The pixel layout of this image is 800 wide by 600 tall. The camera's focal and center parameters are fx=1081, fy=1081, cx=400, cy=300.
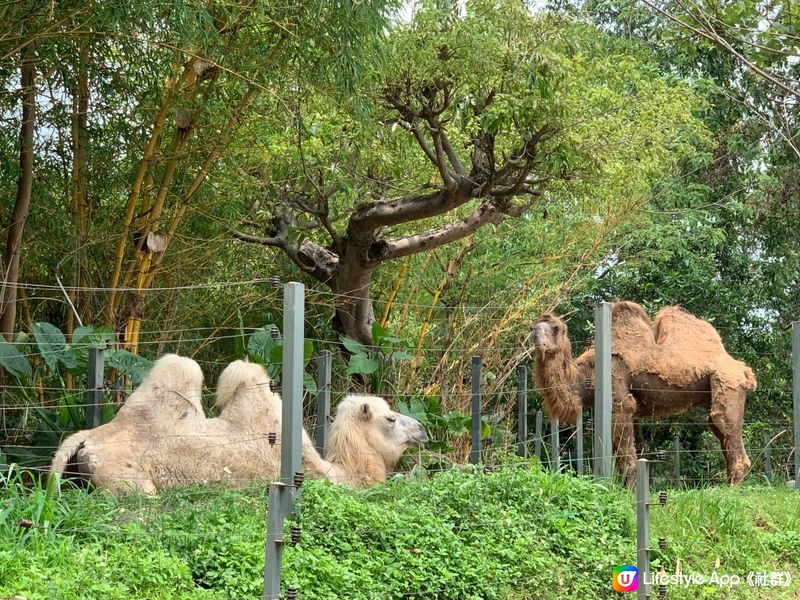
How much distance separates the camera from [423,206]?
9297 millimetres

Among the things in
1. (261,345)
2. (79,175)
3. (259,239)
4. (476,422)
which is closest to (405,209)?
(259,239)

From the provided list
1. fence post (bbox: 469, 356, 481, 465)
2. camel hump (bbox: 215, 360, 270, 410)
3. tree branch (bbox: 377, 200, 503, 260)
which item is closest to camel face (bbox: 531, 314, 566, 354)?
fence post (bbox: 469, 356, 481, 465)

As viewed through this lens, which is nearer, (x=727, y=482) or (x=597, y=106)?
(x=727, y=482)

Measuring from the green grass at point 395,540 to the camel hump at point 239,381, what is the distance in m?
0.95

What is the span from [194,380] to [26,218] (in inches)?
82.5

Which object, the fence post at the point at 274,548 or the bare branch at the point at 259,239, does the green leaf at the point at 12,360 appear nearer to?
the bare branch at the point at 259,239

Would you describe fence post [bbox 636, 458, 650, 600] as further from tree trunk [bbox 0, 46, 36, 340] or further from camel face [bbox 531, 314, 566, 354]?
tree trunk [bbox 0, 46, 36, 340]

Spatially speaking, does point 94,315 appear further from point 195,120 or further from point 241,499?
point 241,499

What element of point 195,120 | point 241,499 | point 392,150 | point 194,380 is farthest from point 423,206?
point 241,499

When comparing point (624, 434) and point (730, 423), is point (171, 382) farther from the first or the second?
point (730, 423)

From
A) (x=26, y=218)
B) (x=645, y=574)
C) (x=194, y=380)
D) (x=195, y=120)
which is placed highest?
(x=195, y=120)

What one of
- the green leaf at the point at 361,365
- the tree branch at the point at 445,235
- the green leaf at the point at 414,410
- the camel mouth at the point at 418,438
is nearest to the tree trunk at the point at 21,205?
the green leaf at the point at 361,365

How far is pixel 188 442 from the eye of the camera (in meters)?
6.24

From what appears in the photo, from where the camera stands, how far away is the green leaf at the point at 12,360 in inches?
258
